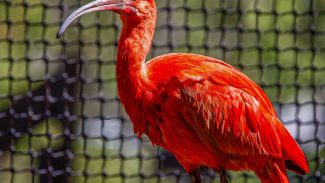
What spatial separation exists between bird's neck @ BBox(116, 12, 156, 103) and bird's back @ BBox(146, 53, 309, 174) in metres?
0.05

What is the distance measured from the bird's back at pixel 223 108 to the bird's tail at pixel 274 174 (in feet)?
0.13

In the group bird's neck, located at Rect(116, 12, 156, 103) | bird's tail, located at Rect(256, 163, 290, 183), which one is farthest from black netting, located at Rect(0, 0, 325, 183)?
bird's neck, located at Rect(116, 12, 156, 103)

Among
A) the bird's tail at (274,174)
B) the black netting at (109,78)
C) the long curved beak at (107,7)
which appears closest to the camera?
the long curved beak at (107,7)

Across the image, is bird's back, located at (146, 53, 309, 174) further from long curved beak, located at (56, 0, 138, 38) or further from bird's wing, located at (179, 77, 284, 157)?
long curved beak, located at (56, 0, 138, 38)

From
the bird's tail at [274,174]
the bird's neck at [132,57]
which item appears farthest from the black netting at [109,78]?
the bird's neck at [132,57]

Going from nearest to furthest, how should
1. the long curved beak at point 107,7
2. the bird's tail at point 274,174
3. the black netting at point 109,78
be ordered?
the long curved beak at point 107,7 < the bird's tail at point 274,174 < the black netting at point 109,78

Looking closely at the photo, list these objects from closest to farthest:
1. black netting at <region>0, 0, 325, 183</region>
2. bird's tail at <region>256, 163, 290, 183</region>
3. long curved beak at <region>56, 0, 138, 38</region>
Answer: long curved beak at <region>56, 0, 138, 38</region>, bird's tail at <region>256, 163, 290, 183</region>, black netting at <region>0, 0, 325, 183</region>

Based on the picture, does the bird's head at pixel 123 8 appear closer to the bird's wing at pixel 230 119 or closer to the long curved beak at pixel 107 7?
the long curved beak at pixel 107 7

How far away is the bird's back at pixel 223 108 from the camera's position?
3451mm

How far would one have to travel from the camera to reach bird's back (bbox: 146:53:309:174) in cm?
345

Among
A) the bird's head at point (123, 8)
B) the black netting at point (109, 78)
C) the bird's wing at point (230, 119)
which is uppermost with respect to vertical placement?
the bird's head at point (123, 8)

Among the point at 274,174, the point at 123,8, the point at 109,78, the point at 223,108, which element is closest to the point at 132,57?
the point at 123,8

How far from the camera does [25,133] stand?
17.7ft

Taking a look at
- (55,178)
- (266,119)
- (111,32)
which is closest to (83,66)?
(111,32)
